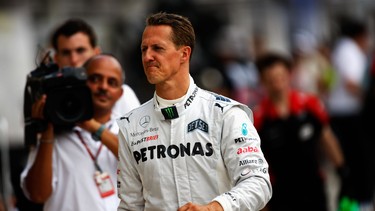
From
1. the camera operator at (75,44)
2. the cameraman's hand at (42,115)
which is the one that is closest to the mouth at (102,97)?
the cameraman's hand at (42,115)

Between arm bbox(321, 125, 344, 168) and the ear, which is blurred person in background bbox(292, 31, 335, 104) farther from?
the ear

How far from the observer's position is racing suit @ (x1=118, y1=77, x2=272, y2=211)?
6312 mm

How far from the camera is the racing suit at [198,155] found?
6.31 metres

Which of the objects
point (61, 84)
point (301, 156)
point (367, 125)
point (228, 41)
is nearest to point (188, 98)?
point (61, 84)

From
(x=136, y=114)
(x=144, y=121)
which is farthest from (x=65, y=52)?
(x=144, y=121)

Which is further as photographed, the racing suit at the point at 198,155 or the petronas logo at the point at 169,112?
the petronas logo at the point at 169,112

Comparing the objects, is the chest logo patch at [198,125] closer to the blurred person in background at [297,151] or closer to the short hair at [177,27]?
the short hair at [177,27]

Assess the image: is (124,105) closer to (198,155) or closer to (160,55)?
(160,55)

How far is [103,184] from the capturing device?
7.94 meters

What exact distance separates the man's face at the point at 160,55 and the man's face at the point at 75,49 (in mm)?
2373

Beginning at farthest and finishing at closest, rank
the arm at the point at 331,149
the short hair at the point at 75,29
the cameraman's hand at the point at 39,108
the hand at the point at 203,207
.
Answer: the arm at the point at 331,149
the short hair at the point at 75,29
the cameraman's hand at the point at 39,108
the hand at the point at 203,207

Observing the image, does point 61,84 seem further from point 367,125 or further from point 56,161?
point 367,125

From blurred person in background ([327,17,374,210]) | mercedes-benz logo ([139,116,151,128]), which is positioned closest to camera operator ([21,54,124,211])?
mercedes-benz logo ([139,116,151,128])

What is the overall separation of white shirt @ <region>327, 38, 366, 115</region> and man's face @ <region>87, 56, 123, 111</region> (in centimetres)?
693
